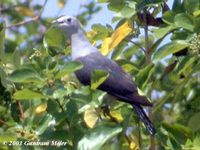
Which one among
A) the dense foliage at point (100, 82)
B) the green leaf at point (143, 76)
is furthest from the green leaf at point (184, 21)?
the green leaf at point (143, 76)

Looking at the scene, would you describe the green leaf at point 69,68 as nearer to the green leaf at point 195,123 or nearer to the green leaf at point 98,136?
the green leaf at point 98,136

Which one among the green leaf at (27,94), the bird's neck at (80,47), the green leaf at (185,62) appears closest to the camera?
the green leaf at (27,94)

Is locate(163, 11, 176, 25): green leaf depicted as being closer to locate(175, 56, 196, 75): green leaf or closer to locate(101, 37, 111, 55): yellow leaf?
locate(175, 56, 196, 75): green leaf

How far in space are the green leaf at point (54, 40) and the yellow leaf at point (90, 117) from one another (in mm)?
360

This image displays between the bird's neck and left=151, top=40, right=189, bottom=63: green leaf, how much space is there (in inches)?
22.8

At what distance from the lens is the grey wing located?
2.85 meters

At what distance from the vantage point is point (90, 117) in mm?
2537

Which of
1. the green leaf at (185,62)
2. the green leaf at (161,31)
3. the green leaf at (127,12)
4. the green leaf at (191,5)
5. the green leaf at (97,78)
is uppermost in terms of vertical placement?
the green leaf at (191,5)

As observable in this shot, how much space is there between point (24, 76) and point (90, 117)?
356mm

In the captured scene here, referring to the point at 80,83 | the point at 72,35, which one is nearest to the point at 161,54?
the point at 80,83

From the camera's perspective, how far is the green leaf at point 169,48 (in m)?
2.47

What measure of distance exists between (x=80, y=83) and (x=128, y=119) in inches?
16.5

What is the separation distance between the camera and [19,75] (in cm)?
231

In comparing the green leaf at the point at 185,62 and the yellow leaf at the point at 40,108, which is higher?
the green leaf at the point at 185,62
